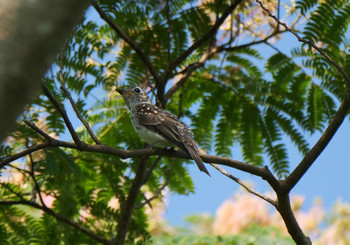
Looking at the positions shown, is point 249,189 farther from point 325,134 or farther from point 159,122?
point 159,122

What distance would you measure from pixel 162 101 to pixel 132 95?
1.47ft

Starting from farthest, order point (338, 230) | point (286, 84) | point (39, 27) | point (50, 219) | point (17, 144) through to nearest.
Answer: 1. point (338, 230)
2. point (286, 84)
3. point (50, 219)
4. point (17, 144)
5. point (39, 27)

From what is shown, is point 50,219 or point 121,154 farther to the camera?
point 50,219

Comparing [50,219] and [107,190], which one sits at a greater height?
[107,190]

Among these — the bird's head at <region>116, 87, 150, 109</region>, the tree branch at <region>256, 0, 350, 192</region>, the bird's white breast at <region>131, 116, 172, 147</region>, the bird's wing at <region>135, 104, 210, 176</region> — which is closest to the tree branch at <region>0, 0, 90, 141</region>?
the tree branch at <region>256, 0, 350, 192</region>

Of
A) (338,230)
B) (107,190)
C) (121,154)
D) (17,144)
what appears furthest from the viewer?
(338,230)


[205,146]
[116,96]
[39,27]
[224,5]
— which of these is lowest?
[39,27]

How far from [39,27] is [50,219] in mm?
3782

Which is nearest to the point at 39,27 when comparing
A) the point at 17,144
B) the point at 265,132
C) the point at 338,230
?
the point at 17,144

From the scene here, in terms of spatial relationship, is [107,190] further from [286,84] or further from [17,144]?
[286,84]

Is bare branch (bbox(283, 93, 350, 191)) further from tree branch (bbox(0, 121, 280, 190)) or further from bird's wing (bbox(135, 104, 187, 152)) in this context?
bird's wing (bbox(135, 104, 187, 152))

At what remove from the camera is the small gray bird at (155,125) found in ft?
13.6

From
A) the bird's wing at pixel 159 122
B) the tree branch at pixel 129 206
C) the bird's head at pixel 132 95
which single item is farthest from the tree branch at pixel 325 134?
the bird's head at pixel 132 95

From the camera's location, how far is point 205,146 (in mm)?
5090
